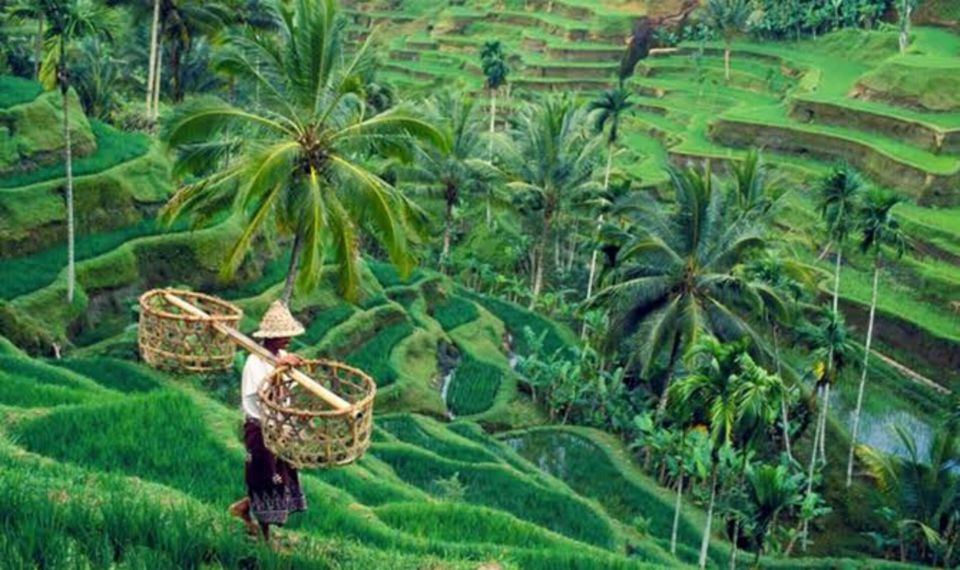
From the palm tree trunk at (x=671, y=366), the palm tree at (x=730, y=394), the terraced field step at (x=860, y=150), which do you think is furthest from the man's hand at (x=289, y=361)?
the terraced field step at (x=860, y=150)

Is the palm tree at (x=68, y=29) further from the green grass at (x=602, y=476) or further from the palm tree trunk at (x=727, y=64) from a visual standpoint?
the palm tree trunk at (x=727, y=64)

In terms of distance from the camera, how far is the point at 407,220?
13852 millimetres

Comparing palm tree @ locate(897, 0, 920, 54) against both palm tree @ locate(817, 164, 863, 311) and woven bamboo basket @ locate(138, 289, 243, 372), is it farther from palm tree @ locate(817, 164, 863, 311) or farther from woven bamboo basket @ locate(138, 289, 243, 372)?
woven bamboo basket @ locate(138, 289, 243, 372)

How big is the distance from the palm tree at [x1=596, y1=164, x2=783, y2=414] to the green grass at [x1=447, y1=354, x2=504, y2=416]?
512 cm

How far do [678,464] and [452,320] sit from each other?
32.9 feet

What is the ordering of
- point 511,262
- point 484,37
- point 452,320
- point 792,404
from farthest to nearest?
point 484,37 → point 511,262 → point 452,320 → point 792,404

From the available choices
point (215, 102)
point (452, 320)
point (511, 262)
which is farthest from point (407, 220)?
point (511, 262)

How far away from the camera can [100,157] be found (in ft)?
75.5

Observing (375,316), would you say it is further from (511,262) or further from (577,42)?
(577,42)

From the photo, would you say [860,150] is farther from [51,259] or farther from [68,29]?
[68,29]

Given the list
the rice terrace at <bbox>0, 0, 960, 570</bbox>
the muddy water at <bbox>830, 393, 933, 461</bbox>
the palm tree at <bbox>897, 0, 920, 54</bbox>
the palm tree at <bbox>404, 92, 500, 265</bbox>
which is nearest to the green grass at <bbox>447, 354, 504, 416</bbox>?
the rice terrace at <bbox>0, 0, 960, 570</bbox>

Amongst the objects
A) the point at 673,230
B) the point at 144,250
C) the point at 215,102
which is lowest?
the point at 144,250

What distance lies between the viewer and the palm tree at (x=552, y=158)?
1166 inches

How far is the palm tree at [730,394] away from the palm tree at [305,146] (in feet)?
18.0
